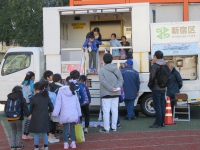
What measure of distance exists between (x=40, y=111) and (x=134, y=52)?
4.83m

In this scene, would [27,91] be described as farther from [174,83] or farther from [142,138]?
[174,83]

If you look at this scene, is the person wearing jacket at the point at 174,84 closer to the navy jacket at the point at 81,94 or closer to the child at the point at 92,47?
the child at the point at 92,47

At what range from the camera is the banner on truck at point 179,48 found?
11305 mm

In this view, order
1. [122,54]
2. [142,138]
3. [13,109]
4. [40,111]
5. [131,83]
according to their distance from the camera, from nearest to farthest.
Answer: [40,111] → [13,109] → [142,138] → [131,83] → [122,54]

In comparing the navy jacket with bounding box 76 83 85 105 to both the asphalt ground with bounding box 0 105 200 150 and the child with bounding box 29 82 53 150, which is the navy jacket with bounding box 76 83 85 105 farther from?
the child with bounding box 29 82 53 150

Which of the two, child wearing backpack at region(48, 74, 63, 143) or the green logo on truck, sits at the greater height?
the green logo on truck

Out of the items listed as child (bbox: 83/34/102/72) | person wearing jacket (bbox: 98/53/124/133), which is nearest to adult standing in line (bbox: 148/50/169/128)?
person wearing jacket (bbox: 98/53/124/133)

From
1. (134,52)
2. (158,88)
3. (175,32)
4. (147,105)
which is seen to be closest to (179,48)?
(175,32)

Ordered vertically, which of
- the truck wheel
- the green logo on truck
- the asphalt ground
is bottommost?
the asphalt ground

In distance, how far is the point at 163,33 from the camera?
11.5 metres

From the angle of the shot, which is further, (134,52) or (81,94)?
(134,52)

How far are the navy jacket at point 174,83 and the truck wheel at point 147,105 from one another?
807 millimetres

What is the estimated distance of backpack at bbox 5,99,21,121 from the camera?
765cm

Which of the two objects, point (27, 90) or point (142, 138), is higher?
point (27, 90)
